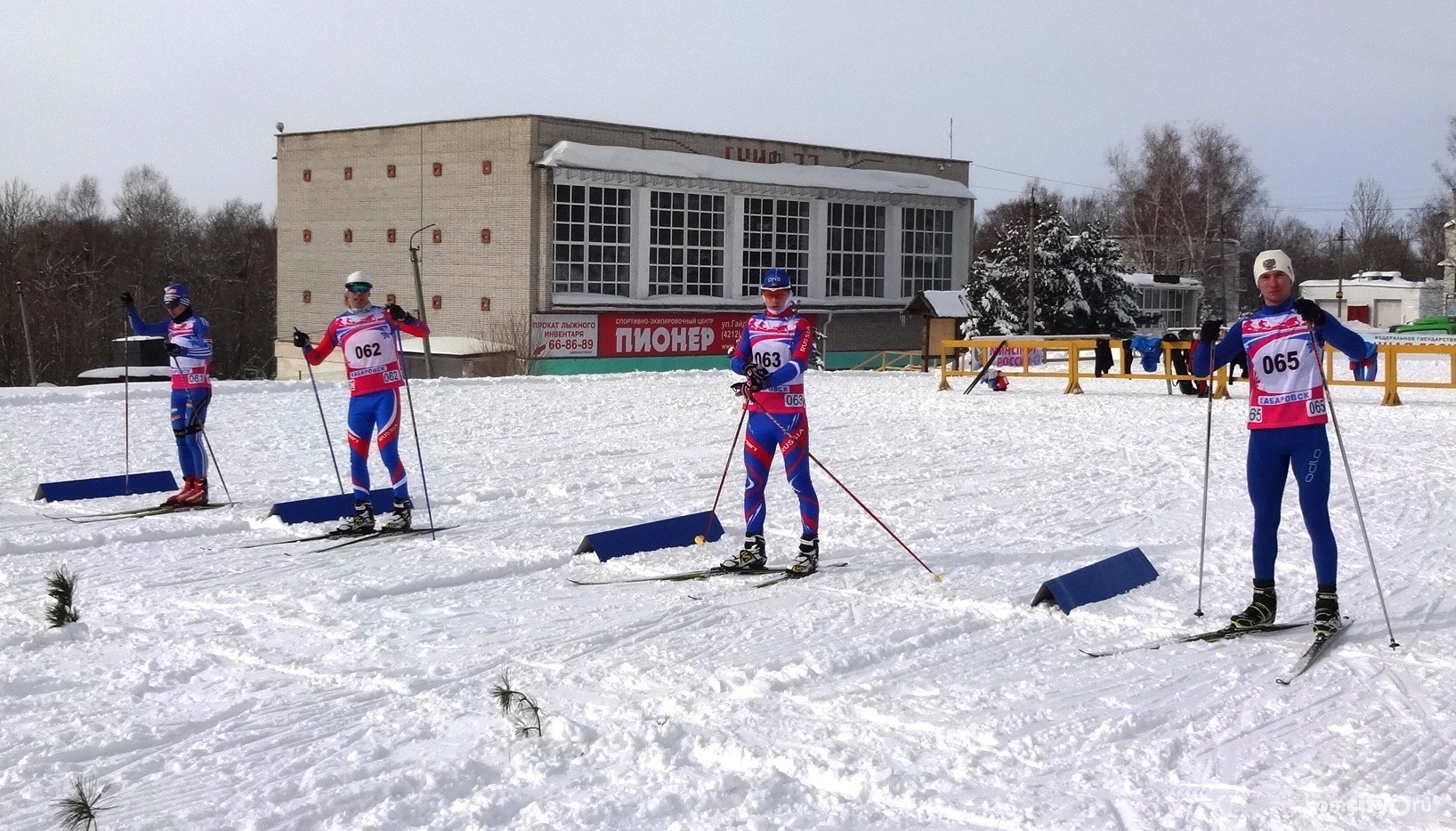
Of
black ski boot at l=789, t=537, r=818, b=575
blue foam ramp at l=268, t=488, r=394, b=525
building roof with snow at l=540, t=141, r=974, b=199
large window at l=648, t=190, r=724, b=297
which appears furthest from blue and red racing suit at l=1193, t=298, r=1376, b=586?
large window at l=648, t=190, r=724, b=297

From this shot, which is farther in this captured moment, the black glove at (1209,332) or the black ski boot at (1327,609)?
the black glove at (1209,332)

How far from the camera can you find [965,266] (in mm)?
60156

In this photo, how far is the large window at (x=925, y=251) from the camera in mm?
57531

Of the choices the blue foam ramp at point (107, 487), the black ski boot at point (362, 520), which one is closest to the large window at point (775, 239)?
the blue foam ramp at point (107, 487)

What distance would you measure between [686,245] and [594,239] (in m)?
3.66

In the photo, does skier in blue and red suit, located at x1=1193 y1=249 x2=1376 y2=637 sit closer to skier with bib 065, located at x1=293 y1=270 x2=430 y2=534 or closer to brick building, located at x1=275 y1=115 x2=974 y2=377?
skier with bib 065, located at x1=293 y1=270 x2=430 y2=534

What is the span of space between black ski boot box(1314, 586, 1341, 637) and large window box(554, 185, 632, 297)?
43.5 meters

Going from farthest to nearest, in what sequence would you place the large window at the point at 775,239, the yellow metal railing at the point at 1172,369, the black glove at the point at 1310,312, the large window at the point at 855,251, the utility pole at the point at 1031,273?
1. the large window at the point at 855,251
2. the large window at the point at 775,239
3. the utility pole at the point at 1031,273
4. the yellow metal railing at the point at 1172,369
5. the black glove at the point at 1310,312

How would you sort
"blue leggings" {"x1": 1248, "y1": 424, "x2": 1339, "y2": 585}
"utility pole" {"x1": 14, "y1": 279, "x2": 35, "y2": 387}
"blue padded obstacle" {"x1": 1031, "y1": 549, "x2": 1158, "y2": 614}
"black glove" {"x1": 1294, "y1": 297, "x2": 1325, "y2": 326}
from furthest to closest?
"utility pole" {"x1": 14, "y1": 279, "x2": 35, "y2": 387} → "blue padded obstacle" {"x1": 1031, "y1": 549, "x2": 1158, "y2": 614} → "blue leggings" {"x1": 1248, "y1": 424, "x2": 1339, "y2": 585} → "black glove" {"x1": 1294, "y1": 297, "x2": 1325, "y2": 326}

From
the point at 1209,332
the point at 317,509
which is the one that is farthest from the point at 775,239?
the point at 1209,332

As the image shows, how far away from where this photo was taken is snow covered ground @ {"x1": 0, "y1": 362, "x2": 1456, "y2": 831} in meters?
4.32

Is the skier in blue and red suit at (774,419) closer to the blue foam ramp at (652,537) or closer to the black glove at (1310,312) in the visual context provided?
the blue foam ramp at (652,537)

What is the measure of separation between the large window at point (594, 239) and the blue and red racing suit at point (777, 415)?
135ft

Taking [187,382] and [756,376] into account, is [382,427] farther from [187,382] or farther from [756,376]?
[756,376]
